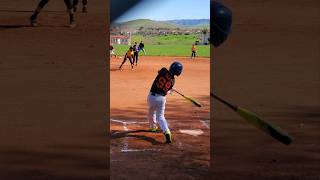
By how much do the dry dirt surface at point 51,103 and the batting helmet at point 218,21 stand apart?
2.79 metres

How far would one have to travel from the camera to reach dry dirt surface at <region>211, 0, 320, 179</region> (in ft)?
21.9

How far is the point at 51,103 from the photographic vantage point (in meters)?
10.4

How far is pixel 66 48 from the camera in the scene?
2033cm

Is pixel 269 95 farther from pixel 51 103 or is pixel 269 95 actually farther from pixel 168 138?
Answer: pixel 51 103

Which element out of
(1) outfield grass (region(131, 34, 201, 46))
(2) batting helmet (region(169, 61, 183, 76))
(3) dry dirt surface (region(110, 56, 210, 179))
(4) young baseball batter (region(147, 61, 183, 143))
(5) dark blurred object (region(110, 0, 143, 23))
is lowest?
(3) dry dirt surface (region(110, 56, 210, 179))

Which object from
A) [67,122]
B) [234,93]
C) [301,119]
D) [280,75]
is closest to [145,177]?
[67,122]

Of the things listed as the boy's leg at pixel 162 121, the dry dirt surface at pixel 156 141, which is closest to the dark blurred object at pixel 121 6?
the dry dirt surface at pixel 156 141

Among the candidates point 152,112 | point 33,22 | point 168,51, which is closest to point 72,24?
point 33,22

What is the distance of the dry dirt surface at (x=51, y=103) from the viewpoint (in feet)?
21.1

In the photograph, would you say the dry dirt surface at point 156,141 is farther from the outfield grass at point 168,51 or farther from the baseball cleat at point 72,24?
the outfield grass at point 168,51

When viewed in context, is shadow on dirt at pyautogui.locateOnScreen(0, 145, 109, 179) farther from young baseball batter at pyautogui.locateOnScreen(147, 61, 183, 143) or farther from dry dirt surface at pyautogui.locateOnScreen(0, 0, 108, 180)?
young baseball batter at pyautogui.locateOnScreen(147, 61, 183, 143)

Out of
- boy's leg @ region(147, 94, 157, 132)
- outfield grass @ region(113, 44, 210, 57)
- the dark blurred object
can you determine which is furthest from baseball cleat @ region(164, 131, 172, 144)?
outfield grass @ region(113, 44, 210, 57)

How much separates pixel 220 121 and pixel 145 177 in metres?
3.74

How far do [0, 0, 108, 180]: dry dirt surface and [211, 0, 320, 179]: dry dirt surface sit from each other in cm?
223
